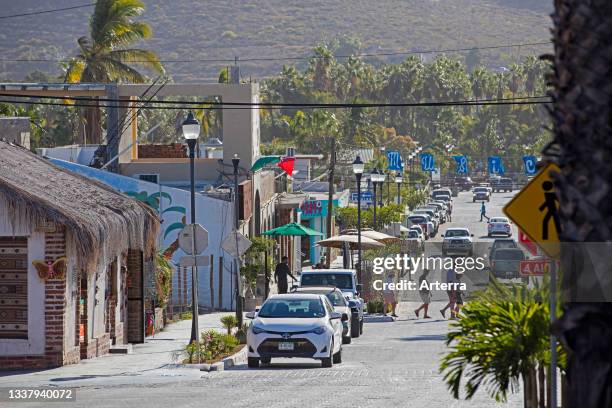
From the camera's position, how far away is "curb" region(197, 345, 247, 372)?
23719mm

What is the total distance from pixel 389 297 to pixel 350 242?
668 centimetres

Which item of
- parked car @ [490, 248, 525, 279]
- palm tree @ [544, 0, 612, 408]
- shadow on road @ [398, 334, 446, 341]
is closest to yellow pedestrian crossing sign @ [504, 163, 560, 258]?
palm tree @ [544, 0, 612, 408]

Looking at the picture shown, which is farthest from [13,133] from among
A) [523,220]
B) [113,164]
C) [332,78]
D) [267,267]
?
[332,78]

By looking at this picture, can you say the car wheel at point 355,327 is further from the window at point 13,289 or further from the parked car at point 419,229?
the parked car at point 419,229

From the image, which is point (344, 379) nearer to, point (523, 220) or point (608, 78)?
point (523, 220)

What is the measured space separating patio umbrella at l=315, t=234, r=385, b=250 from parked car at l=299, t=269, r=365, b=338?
41.5ft

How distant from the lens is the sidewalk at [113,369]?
2145 cm

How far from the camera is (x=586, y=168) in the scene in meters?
7.12

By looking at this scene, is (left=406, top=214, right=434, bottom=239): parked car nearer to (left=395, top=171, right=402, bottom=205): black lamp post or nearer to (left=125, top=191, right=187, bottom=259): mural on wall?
(left=395, top=171, right=402, bottom=205): black lamp post

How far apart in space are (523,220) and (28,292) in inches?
555

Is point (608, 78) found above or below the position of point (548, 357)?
above

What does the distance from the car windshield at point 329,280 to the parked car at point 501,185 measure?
110433 millimetres

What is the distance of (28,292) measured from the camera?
78.2 ft

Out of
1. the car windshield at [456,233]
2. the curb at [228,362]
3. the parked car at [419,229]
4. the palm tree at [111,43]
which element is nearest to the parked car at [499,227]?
the parked car at [419,229]
